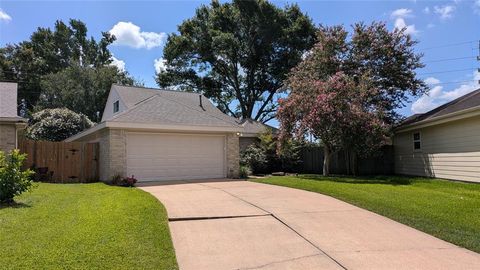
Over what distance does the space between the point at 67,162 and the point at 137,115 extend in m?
3.34

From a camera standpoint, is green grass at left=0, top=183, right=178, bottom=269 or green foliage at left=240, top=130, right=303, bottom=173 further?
green foliage at left=240, top=130, right=303, bottom=173

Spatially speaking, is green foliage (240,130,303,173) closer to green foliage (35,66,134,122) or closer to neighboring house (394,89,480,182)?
neighboring house (394,89,480,182)

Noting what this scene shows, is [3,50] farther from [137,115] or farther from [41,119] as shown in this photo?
[137,115]

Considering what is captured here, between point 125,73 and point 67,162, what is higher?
point 125,73

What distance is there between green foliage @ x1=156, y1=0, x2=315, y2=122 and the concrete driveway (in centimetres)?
2707

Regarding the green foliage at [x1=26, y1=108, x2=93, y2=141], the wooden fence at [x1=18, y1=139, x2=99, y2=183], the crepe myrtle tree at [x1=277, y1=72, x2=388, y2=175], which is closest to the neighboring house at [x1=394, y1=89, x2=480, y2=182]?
the crepe myrtle tree at [x1=277, y1=72, x2=388, y2=175]

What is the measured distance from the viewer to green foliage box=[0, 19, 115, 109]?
41.2m

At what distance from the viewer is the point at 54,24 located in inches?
1783

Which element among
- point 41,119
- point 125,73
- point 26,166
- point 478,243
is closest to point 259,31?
point 125,73

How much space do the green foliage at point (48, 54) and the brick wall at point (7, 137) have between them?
27.6 metres

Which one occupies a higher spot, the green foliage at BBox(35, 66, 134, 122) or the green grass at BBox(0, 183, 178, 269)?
the green foliage at BBox(35, 66, 134, 122)

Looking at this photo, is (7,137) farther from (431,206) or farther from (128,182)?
(431,206)

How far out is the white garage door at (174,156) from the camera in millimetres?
14867

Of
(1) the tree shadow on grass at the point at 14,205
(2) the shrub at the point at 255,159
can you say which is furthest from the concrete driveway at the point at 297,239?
(2) the shrub at the point at 255,159
